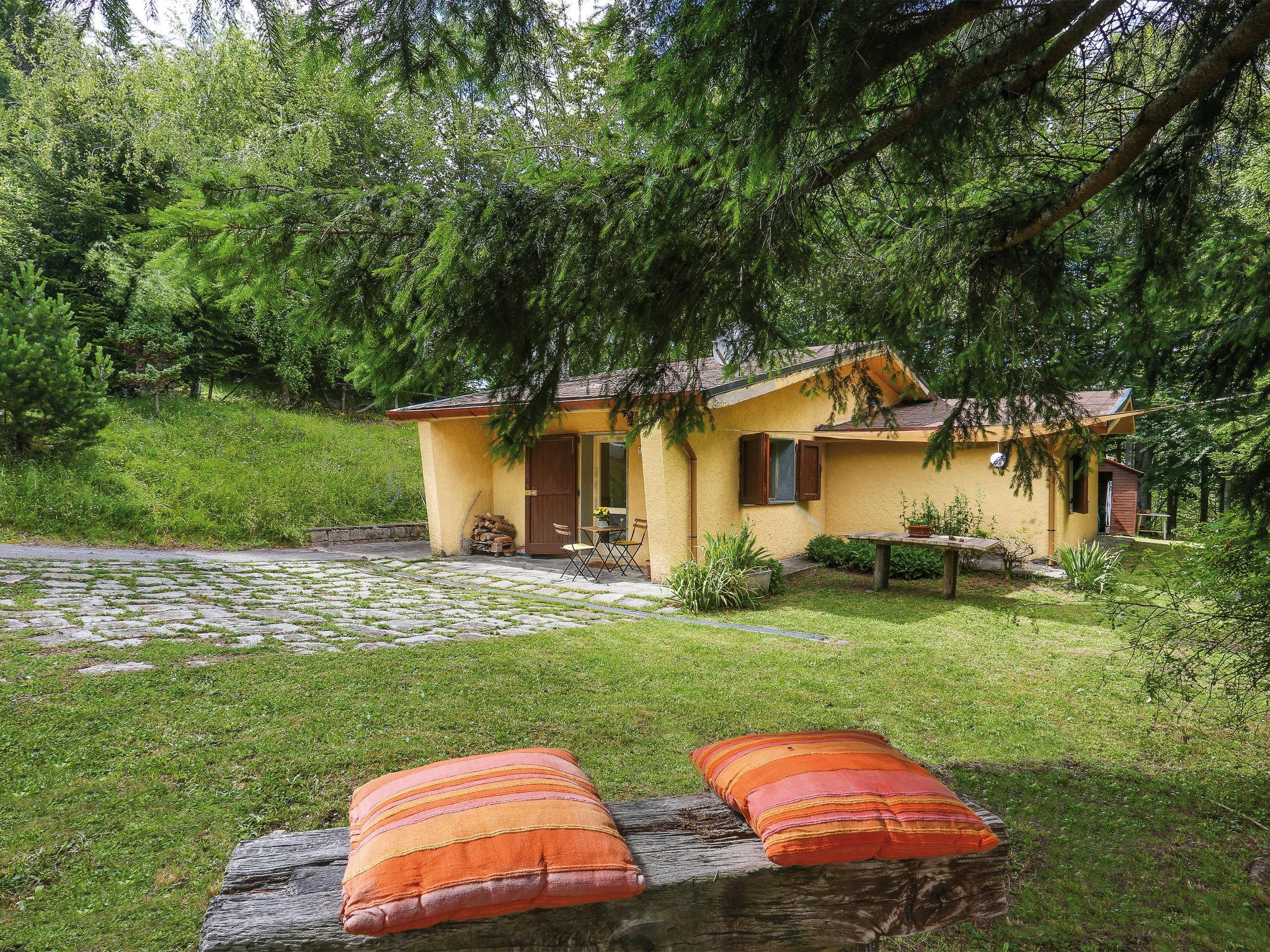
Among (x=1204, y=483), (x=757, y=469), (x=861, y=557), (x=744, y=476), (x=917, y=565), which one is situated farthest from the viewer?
(x=1204, y=483)

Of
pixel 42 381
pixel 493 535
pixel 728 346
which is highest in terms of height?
pixel 42 381

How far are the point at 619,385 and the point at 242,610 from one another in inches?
223

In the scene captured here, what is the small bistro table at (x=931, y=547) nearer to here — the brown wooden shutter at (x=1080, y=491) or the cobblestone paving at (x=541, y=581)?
the cobblestone paving at (x=541, y=581)

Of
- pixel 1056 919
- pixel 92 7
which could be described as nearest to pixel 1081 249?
pixel 1056 919

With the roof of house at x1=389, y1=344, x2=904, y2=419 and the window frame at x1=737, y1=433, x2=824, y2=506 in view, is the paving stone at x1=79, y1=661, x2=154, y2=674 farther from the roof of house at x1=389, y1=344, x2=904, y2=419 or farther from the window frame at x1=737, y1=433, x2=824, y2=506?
the window frame at x1=737, y1=433, x2=824, y2=506

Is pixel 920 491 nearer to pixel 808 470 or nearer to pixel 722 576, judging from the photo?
pixel 808 470

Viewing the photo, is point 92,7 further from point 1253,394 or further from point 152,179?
point 152,179

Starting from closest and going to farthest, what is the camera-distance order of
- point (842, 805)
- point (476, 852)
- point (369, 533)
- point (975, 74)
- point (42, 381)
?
point (476, 852) → point (842, 805) → point (975, 74) → point (42, 381) → point (369, 533)

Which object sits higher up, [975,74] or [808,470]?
[975,74]

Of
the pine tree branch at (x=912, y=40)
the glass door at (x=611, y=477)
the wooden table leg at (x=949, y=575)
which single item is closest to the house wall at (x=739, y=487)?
the glass door at (x=611, y=477)

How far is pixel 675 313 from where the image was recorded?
122 inches

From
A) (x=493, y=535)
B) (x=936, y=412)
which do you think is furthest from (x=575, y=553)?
(x=936, y=412)

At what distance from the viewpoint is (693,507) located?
31.8ft

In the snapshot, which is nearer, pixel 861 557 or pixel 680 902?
pixel 680 902
